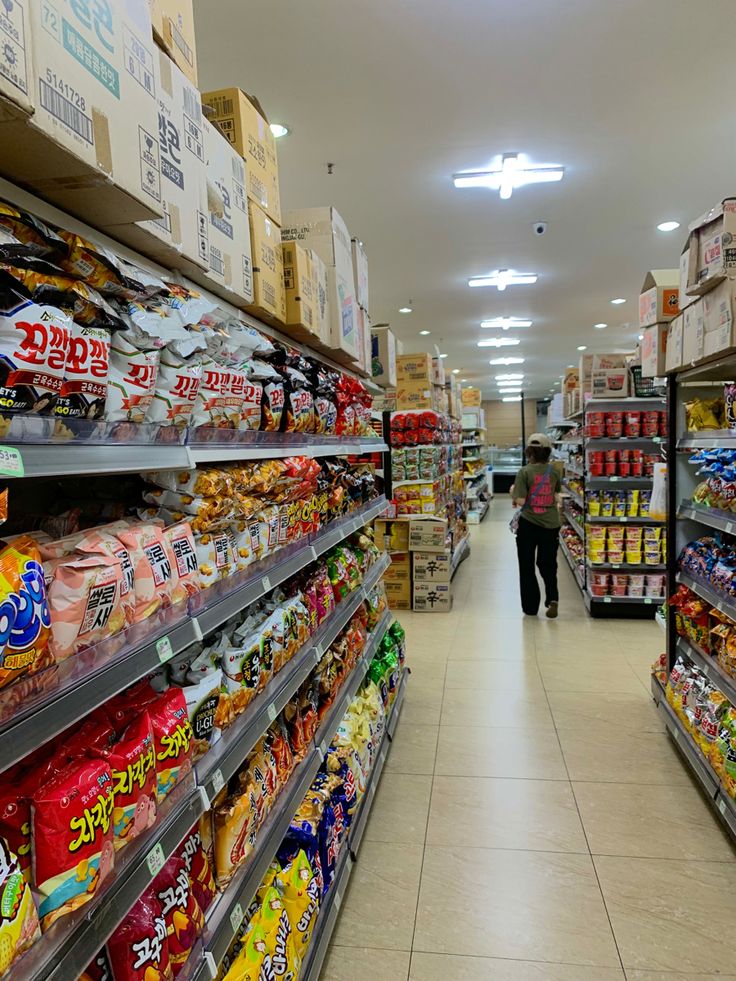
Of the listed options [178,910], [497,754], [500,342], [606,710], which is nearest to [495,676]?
[606,710]

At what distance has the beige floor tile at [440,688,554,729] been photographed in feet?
12.5

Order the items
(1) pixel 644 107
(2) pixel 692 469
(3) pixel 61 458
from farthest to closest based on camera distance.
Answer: (1) pixel 644 107
(2) pixel 692 469
(3) pixel 61 458

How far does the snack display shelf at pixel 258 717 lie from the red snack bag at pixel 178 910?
15cm

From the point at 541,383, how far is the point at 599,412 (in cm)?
1833

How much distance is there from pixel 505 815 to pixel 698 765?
89cm

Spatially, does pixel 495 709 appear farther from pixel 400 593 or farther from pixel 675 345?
pixel 400 593

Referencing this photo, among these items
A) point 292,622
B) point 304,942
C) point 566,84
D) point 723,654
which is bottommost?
point 304,942

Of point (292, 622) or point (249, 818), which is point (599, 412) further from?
point (249, 818)

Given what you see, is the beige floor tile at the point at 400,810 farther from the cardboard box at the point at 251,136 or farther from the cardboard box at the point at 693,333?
the cardboard box at the point at 251,136

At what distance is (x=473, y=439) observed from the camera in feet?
53.5

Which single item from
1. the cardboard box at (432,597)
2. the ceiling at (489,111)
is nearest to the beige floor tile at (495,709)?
the cardboard box at (432,597)

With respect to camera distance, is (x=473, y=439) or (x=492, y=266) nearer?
(x=492, y=266)

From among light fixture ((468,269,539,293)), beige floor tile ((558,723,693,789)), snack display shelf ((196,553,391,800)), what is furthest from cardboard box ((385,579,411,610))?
light fixture ((468,269,539,293))

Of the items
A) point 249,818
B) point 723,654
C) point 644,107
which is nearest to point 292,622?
point 249,818
